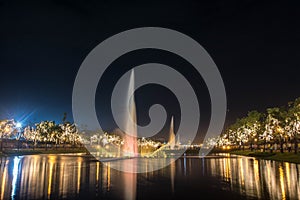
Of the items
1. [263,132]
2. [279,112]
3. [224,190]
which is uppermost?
[279,112]

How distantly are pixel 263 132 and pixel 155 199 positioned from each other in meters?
67.0

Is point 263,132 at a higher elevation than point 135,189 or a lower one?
higher

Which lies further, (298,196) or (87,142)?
(87,142)

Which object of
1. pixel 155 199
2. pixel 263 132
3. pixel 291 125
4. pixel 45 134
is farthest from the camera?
pixel 45 134

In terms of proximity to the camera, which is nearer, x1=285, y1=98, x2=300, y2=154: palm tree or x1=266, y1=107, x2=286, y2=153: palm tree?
x1=285, y1=98, x2=300, y2=154: palm tree

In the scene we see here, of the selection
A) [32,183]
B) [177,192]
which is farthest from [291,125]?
[32,183]

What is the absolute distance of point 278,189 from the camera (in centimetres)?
1634

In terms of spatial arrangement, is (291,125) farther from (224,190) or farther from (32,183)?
(32,183)

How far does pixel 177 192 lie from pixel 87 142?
139 m

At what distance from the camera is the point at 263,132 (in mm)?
72938

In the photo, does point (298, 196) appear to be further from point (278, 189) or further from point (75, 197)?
point (75, 197)

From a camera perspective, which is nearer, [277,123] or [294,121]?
[294,121]

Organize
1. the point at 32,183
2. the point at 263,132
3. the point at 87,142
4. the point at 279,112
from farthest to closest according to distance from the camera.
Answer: the point at 87,142, the point at 263,132, the point at 279,112, the point at 32,183

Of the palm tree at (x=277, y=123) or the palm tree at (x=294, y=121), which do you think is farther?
the palm tree at (x=277, y=123)
